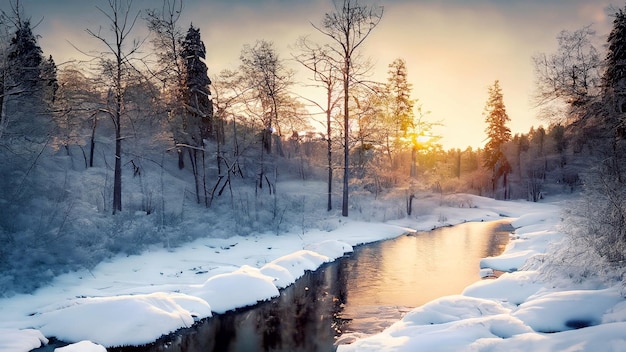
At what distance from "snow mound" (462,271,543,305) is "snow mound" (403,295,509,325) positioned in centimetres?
80

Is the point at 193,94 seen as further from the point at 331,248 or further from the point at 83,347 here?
the point at 83,347

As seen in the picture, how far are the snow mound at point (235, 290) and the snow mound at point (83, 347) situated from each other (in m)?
2.98

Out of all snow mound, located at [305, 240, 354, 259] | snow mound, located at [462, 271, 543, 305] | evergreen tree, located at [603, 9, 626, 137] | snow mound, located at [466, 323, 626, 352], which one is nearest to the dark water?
snow mound, located at [305, 240, 354, 259]

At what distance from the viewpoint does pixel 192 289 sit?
10.3 m

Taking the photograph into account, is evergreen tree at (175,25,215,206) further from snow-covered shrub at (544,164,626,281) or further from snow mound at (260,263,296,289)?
snow-covered shrub at (544,164,626,281)

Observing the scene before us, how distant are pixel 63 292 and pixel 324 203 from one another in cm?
2101

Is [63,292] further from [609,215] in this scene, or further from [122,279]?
[609,215]

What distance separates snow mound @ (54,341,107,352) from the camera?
645 centimetres

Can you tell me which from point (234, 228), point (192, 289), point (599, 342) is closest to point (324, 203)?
point (234, 228)

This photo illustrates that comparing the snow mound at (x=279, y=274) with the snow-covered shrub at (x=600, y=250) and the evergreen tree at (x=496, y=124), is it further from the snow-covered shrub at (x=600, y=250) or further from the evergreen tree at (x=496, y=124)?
the evergreen tree at (x=496, y=124)

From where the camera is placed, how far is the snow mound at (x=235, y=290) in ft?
31.9

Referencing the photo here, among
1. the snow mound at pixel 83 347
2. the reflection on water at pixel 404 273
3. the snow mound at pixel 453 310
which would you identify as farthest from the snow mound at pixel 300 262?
the snow mound at pixel 83 347

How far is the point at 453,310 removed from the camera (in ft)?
26.1

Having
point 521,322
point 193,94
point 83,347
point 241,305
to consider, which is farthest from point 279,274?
point 193,94
